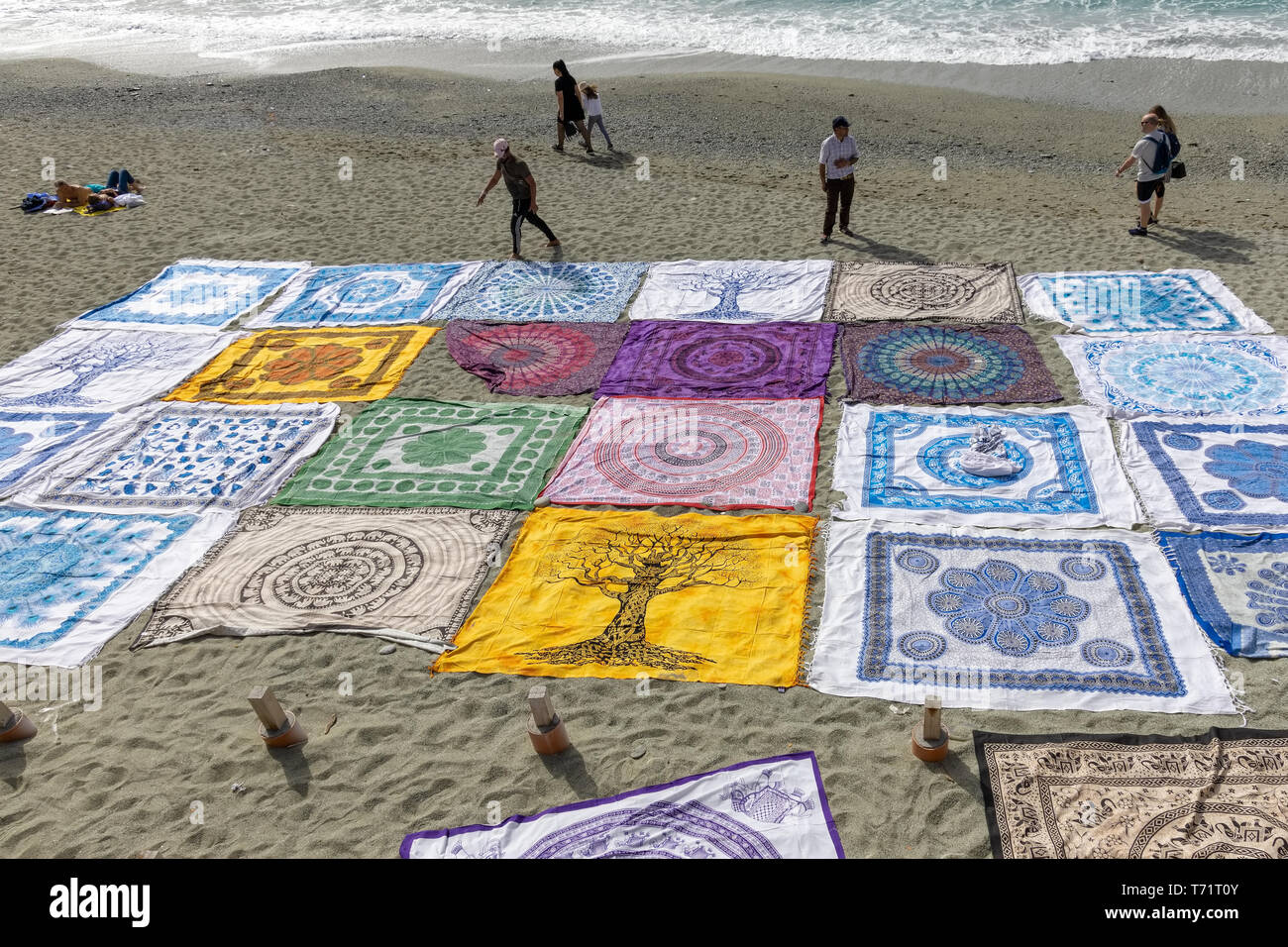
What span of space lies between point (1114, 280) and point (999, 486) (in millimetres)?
3907

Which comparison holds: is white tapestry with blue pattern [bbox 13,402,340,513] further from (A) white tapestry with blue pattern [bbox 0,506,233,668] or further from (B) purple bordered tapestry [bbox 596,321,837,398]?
(B) purple bordered tapestry [bbox 596,321,837,398]

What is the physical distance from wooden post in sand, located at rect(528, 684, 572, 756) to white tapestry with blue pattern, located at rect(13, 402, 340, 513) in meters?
3.33

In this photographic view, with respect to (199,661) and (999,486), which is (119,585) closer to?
(199,661)

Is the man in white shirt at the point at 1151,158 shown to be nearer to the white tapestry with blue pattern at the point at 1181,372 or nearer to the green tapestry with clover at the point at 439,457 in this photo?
the white tapestry with blue pattern at the point at 1181,372

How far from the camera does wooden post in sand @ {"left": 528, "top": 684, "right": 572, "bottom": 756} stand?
14.5 ft

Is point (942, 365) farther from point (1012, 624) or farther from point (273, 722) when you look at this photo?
point (273, 722)

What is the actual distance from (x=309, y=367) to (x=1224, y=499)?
733 centimetres

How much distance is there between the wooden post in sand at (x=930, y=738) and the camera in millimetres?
4277

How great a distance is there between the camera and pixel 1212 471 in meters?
6.29

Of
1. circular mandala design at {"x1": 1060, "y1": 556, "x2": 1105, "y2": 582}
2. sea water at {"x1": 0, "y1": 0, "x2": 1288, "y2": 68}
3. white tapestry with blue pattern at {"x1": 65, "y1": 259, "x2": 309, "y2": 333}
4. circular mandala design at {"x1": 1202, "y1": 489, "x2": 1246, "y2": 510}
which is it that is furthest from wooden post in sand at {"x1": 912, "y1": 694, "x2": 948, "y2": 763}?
sea water at {"x1": 0, "y1": 0, "x2": 1288, "y2": 68}

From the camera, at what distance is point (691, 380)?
798cm

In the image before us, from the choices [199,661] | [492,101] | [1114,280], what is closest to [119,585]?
[199,661]
